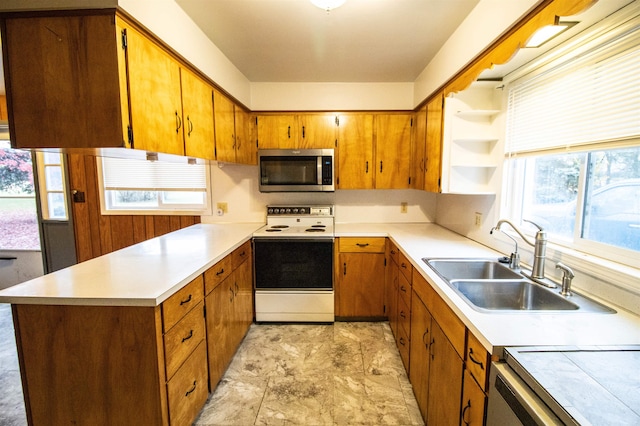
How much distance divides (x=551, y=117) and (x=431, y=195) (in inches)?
65.5

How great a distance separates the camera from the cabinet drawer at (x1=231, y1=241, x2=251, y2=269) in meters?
2.19

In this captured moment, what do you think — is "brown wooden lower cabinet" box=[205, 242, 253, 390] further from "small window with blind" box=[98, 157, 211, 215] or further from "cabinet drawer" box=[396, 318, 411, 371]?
"cabinet drawer" box=[396, 318, 411, 371]

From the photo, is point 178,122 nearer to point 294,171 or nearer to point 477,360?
point 294,171

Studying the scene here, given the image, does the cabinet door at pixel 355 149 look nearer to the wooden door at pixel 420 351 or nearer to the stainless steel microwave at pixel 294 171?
the stainless steel microwave at pixel 294 171

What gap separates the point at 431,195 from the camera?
10.4ft

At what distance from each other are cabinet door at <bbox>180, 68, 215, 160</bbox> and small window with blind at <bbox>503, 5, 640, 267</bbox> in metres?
2.12

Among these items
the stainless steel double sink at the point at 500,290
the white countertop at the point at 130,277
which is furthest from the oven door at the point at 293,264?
the stainless steel double sink at the point at 500,290

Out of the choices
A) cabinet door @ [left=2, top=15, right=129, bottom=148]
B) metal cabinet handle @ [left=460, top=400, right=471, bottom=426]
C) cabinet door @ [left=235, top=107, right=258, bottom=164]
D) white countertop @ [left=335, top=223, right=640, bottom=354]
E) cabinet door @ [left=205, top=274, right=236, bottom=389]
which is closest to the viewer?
white countertop @ [left=335, top=223, right=640, bottom=354]

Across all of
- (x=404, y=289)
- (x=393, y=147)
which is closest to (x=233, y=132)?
(x=393, y=147)

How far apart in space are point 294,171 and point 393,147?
41.1 inches

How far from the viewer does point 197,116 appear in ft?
6.48

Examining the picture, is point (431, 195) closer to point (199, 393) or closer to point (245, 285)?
point (245, 285)

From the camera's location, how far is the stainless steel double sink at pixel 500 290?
3.88 ft

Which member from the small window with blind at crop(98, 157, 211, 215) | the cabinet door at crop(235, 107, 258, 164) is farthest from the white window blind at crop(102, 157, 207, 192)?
the cabinet door at crop(235, 107, 258, 164)
